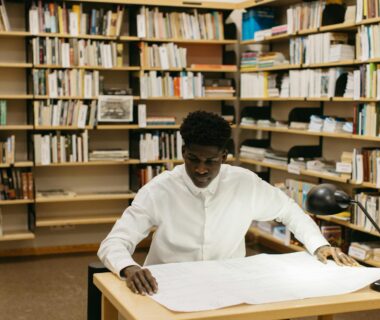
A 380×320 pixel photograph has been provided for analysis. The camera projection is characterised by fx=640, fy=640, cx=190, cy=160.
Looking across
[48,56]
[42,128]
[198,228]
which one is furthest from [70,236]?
[198,228]

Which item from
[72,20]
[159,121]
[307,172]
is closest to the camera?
[307,172]

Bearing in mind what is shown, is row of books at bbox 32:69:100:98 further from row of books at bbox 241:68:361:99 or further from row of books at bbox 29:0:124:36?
row of books at bbox 241:68:361:99

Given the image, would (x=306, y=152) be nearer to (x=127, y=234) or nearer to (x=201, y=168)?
(x=201, y=168)

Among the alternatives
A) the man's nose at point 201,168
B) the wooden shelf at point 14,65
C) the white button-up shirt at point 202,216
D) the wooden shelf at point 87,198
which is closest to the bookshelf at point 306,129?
the wooden shelf at point 87,198

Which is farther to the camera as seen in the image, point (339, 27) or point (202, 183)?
point (339, 27)

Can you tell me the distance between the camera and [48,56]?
18.5 ft

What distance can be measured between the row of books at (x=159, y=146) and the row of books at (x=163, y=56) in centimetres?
64

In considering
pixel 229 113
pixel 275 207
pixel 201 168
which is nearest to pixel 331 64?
pixel 229 113

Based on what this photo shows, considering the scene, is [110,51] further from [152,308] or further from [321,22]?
[152,308]

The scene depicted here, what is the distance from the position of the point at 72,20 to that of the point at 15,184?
1.54 meters

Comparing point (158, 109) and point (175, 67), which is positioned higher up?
point (175, 67)

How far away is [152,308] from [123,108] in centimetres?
419

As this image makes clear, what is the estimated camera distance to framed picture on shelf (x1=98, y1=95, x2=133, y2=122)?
229 inches

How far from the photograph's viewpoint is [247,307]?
1884 mm
